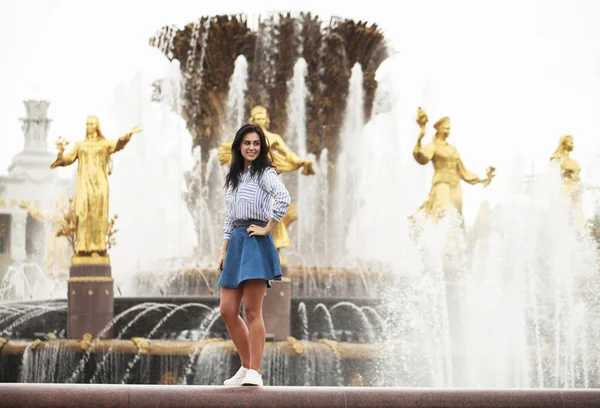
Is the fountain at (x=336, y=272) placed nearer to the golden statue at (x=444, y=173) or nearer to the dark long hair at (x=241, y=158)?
the golden statue at (x=444, y=173)

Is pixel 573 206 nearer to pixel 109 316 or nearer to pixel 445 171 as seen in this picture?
pixel 445 171

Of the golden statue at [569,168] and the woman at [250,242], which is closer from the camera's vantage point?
the woman at [250,242]

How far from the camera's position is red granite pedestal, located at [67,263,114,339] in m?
11.9

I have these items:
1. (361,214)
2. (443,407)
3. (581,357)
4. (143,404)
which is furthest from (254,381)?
(361,214)

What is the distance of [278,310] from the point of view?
457 inches

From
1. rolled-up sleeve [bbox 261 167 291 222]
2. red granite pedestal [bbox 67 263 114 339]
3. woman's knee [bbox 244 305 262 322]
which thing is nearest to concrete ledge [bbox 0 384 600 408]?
woman's knee [bbox 244 305 262 322]

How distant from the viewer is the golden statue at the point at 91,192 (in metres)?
12.2

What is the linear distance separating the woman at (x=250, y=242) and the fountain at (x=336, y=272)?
16.7 ft

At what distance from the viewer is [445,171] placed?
1355 centimetres

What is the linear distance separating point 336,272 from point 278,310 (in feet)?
13.2

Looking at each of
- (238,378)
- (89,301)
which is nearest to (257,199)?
(238,378)

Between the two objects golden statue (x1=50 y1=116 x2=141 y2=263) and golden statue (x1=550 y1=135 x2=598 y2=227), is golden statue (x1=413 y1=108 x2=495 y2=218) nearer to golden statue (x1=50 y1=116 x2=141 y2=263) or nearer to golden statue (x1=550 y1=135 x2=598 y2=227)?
golden statue (x1=550 y1=135 x2=598 y2=227)

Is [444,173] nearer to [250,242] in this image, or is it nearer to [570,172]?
[570,172]

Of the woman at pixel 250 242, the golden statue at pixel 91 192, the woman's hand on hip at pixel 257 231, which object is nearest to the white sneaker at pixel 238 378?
the woman at pixel 250 242
